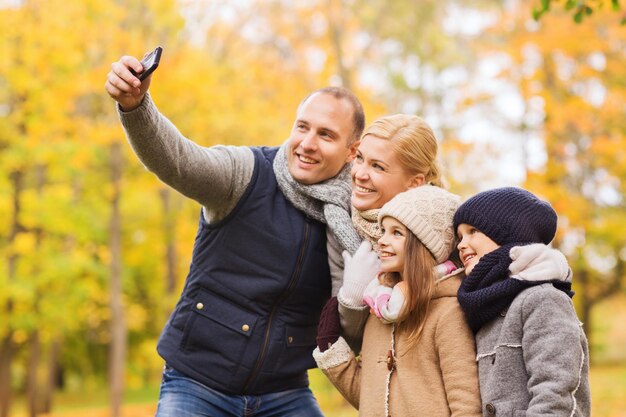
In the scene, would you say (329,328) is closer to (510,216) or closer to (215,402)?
(215,402)

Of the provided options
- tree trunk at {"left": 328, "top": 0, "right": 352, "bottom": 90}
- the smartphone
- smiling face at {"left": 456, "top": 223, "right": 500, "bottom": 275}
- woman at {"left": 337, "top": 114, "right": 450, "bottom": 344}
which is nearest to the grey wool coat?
smiling face at {"left": 456, "top": 223, "right": 500, "bottom": 275}

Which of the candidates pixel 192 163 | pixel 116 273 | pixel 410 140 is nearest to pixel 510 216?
pixel 410 140

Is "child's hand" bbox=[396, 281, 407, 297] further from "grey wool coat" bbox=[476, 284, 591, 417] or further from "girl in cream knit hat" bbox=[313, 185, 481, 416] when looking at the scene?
"grey wool coat" bbox=[476, 284, 591, 417]

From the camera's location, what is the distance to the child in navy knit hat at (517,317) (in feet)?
8.23

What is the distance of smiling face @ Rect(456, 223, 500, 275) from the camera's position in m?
2.86

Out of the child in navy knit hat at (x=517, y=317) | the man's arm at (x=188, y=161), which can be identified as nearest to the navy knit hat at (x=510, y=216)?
the child in navy knit hat at (x=517, y=317)

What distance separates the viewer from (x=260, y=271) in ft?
11.3

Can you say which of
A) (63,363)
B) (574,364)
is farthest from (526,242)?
(63,363)

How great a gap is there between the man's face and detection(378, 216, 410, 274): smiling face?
1.92 feet

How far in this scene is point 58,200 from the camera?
44.8 ft

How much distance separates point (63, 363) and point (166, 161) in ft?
86.1

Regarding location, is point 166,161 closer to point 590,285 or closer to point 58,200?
point 58,200

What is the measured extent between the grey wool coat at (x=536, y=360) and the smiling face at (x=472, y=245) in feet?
0.77

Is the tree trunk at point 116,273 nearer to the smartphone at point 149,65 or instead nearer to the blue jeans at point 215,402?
the blue jeans at point 215,402
